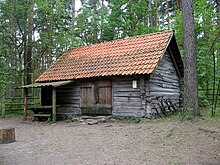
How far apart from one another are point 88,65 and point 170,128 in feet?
25.2

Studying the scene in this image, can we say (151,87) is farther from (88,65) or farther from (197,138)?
(197,138)

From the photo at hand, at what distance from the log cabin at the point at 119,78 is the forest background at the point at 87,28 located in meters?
2.72

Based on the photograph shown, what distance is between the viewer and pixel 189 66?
9.82 m

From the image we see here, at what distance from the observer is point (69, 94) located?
14484 mm

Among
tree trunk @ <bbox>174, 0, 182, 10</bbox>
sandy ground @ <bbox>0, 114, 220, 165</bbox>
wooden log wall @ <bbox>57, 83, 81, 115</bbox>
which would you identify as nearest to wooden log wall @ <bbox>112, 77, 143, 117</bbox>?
wooden log wall @ <bbox>57, 83, 81, 115</bbox>

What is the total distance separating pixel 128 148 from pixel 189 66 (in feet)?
17.2

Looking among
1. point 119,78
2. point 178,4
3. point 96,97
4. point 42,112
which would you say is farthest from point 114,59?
point 178,4

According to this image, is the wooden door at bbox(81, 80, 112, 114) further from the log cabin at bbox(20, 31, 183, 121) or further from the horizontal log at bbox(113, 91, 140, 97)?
the horizontal log at bbox(113, 91, 140, 97)

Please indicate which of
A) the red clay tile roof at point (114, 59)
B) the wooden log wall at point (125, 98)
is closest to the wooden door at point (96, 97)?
the wooden log wall at point (125, 98)

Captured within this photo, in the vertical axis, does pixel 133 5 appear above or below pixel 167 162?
above

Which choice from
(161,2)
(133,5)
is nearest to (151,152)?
(133,5)

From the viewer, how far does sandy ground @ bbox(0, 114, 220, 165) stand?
5.15 m

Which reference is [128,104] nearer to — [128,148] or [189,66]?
[189,66]

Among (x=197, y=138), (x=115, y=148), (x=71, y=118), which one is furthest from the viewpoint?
(x=71, y=118)
